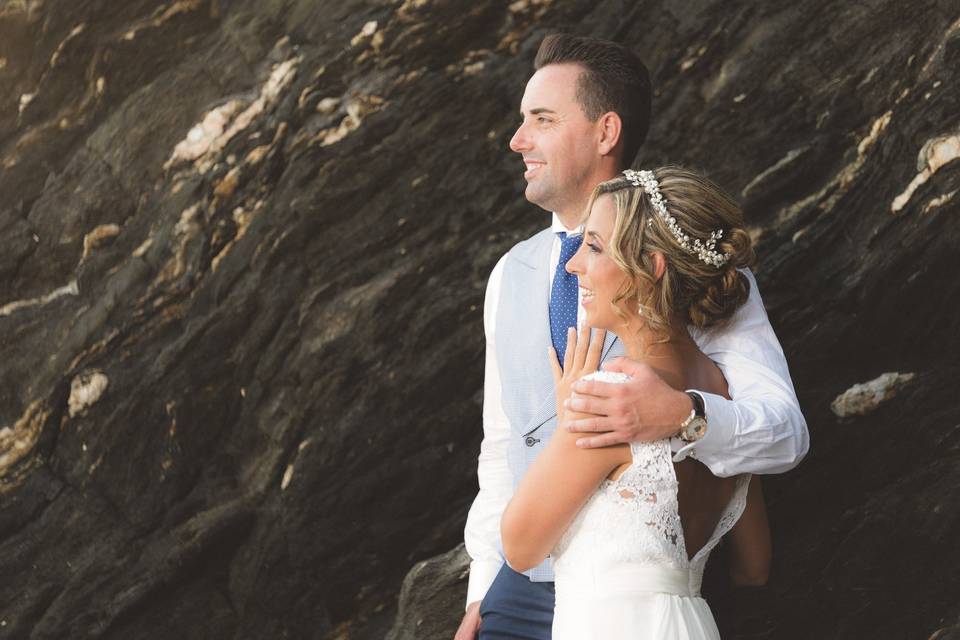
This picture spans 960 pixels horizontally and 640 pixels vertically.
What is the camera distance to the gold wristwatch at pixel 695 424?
8.50 ft

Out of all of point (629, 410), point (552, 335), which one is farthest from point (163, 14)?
point (629, 410)

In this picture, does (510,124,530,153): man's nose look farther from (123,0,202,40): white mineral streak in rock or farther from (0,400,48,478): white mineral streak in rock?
(0,400,48,478): white mineral streak in rock

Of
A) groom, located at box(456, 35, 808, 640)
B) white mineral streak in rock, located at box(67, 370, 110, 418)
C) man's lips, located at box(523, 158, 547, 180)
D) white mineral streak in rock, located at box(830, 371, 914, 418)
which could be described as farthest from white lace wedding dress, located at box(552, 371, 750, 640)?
white mineral streak in rock, located at box(67, 370, 110, 418)

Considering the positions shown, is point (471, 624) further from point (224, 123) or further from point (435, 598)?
point (224, 123)

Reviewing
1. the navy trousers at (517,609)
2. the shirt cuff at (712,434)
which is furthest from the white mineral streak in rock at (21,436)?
the shirt cuff at (712,434)

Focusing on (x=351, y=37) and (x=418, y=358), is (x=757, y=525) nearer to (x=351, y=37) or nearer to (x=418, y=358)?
(x=418, y=358)

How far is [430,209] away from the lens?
14.8ft

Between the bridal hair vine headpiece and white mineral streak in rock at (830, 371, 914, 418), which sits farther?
white mineral streak in rock at (830, 371, 914, 418)

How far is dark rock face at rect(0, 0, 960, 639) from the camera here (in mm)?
4344

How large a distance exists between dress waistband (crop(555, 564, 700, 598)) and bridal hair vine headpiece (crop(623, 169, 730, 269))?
0.82 metres

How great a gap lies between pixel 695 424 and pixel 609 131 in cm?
127

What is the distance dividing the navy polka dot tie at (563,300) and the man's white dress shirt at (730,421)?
49mm

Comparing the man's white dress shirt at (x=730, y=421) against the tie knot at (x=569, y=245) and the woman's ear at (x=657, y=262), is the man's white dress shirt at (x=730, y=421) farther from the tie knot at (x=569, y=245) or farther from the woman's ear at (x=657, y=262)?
the woman's ear at (x=657, y=262)

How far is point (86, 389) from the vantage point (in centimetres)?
444
